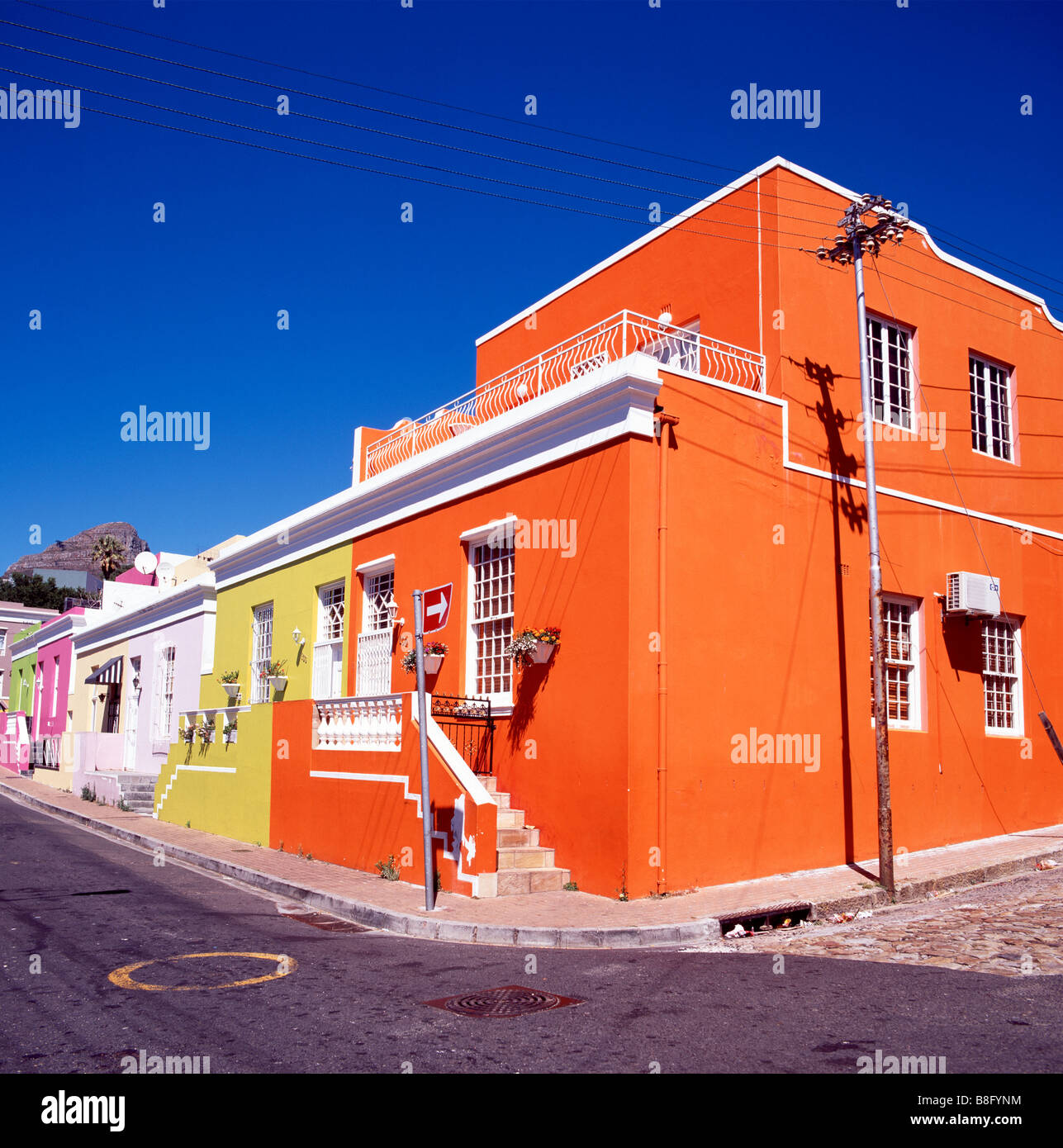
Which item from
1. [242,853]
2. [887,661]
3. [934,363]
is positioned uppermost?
[934,363]

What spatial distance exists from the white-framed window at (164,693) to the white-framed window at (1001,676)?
655 inches

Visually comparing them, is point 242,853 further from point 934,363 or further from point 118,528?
point 118,528

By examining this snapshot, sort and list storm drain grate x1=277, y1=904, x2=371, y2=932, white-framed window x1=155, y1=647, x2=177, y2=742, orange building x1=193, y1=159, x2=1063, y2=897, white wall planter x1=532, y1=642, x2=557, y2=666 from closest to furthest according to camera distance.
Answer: storm drain grate x1=277, y1=904, x2=371, y2=932 → orange building x1=193, y1=159, x2=1063, y2=897 → white wall planter x1=532, y1=642, x2=557, y2=666 → white-framed window x1=155, y1=647, x2=177, y2=742

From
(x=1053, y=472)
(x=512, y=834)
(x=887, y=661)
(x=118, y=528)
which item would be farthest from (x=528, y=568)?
(x=118, y=528)

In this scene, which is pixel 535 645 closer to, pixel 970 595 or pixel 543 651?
pixel 543 651

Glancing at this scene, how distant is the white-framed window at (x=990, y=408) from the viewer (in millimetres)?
14875

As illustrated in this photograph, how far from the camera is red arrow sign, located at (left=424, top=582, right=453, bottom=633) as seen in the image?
9227 millimetres

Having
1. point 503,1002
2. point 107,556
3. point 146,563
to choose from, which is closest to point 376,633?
point 503,1002

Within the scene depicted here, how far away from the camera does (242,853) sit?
1397 centimetres

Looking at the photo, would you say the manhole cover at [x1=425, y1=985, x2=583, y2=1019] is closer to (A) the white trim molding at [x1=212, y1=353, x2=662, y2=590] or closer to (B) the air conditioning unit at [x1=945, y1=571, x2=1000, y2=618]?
(A) the white trim molding at [x1=212, y1=353, x2=662, y2=590]

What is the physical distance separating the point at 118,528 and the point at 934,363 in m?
139

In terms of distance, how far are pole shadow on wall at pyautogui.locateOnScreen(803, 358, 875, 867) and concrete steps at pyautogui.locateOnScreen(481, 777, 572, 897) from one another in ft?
11.7

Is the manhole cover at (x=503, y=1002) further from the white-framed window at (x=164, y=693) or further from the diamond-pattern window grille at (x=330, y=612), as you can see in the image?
the white-framed window at (x=164, y=693)

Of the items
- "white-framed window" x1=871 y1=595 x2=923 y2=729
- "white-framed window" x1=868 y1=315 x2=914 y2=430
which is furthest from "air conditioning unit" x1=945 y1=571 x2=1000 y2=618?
"white-framed window" x1=868 y1=315 x2=914 y2=430
